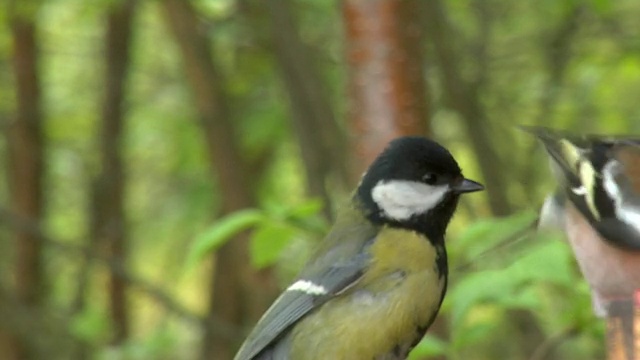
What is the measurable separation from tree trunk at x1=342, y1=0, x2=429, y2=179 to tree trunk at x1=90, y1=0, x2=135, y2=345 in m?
1.75

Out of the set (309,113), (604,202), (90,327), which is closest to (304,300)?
(604,202)

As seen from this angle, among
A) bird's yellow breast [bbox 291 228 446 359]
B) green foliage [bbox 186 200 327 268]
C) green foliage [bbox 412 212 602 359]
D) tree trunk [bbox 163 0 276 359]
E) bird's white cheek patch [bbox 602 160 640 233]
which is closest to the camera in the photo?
bird's white cheek patch [bbox 602 160 640 233]

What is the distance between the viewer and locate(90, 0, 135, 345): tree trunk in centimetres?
361

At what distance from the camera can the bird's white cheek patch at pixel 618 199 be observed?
1176mm

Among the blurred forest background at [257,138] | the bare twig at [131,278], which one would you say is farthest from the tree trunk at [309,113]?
the bare twig at [131,278]

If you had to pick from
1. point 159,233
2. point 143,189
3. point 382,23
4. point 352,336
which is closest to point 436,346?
point 352,336

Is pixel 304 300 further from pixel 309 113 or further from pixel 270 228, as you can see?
pixel 309 113

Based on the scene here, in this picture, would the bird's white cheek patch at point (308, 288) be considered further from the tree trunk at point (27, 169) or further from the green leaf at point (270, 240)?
the tree trunk at point (27, 169)

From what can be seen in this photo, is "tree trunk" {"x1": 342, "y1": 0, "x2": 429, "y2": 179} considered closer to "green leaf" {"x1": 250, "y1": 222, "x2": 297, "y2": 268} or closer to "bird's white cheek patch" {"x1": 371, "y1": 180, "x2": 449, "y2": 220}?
"green leaf" {"x1": 250, "y1": 222, "x2": 297, "y2": 268}

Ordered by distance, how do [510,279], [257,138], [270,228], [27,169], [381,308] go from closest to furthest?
1. [381,308]
2. [510,279]
3. [270,228]
4. [257,138]
5. [27,169]

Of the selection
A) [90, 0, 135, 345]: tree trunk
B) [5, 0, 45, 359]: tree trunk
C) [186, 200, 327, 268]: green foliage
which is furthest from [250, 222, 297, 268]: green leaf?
Result: [5, 0, 45, 359]: tree trunk

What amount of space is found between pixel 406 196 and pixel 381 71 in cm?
50

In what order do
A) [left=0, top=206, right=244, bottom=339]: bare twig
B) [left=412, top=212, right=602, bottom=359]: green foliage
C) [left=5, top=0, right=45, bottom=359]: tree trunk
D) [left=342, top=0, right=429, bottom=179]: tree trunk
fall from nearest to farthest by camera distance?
[left=412, top=212, right=602, bottom=359]: green foliage < [left=342, top=0, right=429, bottom=179]: tree trunk < [left=0, top=206, right=244, bottom=339]: bare twig < [left=5, top=0, right=45, bottom=359]: tree trunk

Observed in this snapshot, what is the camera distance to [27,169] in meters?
3.72
